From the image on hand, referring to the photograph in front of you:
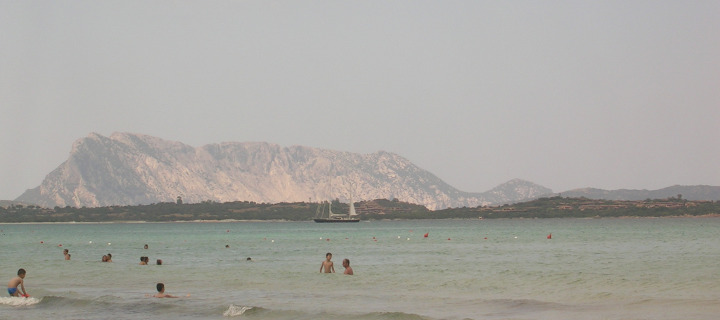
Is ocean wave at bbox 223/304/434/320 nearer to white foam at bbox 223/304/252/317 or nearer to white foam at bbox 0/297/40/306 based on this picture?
white foam at bbox 223/304/252/317

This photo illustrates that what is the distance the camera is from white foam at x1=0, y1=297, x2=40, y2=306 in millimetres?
39750

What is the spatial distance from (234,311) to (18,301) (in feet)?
39.7

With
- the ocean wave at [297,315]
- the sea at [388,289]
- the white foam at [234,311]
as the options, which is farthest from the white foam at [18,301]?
the white foam at [234,311]

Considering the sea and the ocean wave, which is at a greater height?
the sea

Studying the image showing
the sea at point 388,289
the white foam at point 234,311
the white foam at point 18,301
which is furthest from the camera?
the white foam at point 18,301

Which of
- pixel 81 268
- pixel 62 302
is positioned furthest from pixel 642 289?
pixel 81 268

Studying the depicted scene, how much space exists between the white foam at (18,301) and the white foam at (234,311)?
1089 cm

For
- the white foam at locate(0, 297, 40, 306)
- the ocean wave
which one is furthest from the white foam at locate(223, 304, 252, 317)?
the white foam at locate(0, 297, 40, 306)

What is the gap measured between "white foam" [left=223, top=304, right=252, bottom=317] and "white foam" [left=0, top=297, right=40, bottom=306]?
10.9 meters

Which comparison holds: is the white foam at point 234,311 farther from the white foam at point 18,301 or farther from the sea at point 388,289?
the white foam at point 18,301

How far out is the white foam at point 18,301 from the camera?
39.8 meters

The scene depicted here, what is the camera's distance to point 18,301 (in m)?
40.0

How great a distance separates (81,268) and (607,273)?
39661 millimetres

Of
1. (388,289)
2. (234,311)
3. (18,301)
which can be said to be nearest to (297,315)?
(234,311)
